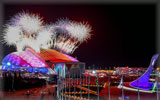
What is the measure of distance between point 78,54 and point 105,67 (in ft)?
24.5

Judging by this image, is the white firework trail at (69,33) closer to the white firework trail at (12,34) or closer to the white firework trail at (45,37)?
the white firework trail at (45,37)

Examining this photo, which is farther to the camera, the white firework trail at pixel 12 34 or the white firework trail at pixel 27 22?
the white firework trail at pixel 12 34

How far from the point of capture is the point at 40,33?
22828 millimetres

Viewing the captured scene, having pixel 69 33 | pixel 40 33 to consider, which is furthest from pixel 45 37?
Answer: pixel 69 33

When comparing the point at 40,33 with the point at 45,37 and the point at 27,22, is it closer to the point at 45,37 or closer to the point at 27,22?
the point at 45,37

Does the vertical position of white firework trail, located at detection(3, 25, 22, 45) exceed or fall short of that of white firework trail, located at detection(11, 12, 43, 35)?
it falls short

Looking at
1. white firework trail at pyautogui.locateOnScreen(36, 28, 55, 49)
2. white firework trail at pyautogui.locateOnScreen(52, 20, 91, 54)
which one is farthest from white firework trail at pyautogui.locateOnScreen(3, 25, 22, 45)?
white firework trail at pyautogui.locateOnScreen(52, 20, 91, 54)

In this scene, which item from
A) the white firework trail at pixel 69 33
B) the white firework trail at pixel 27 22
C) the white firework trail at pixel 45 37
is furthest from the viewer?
the white firework trail at pixel 45 37

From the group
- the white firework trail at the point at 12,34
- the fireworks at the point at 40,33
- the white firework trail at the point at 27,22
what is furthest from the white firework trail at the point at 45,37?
the white firework trail at the point at 12,34

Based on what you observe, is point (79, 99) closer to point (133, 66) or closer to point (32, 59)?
point (32, 59)

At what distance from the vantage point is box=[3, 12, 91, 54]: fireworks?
20.4 meters

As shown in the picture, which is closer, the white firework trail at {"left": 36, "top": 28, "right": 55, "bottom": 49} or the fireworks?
the fireworks

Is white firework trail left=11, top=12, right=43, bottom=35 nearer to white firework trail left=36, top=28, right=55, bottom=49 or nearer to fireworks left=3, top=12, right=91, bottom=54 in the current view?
fireworks left=3, top=12, right=91, bottom=54

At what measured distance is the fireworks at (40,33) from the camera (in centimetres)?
2039
